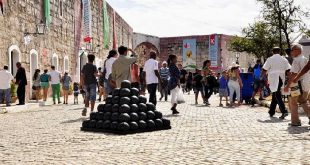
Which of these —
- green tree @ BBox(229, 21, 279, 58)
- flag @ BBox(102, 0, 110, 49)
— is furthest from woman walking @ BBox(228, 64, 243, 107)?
green tree @ BBox(229, 21, 279, 58)

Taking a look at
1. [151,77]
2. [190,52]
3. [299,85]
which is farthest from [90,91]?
[190,52]

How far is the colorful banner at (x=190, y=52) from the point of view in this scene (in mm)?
50312

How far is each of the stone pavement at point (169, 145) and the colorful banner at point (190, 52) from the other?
41913 millimetres

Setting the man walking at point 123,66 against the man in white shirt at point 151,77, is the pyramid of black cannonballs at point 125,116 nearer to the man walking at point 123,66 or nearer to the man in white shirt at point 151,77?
the man walking at point 123,66

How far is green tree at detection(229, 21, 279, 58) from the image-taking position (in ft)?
133

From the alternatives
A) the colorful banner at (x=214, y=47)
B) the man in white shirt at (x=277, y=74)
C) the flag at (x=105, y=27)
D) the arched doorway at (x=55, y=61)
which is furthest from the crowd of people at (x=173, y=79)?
the colorful banner at (x=214, y=47)

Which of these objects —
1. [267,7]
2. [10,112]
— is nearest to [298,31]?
[267,7]

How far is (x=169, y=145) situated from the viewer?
605 cm

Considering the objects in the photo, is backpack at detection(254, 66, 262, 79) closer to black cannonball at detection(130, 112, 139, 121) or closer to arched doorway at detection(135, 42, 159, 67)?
black cannonball at detection(130, 112, 139, 121)

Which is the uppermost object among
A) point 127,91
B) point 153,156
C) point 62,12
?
point 62,12

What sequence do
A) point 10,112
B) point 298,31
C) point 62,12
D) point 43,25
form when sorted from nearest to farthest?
1. point 10,112
2. point 43,25
3. point 62,12
4. point 298,31

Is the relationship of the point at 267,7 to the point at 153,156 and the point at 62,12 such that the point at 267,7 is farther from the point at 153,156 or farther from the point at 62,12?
the point at 153,156

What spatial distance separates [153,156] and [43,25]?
48.7 feet

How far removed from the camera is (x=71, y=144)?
6.35 metres
